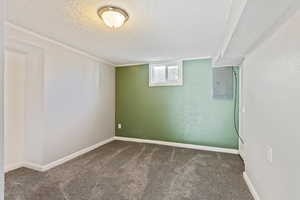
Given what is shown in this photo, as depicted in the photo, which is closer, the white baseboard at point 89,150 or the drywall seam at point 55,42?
the drywall seam at point 55,42

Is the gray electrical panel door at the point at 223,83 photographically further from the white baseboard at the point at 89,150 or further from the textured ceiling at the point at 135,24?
the white baseboard at the point at 89,150

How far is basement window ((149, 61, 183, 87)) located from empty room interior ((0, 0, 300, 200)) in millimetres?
27

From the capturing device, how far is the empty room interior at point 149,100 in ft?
4.55

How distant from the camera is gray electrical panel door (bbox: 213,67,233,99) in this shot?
3404 millimetres

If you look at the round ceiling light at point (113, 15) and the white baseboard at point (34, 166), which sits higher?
the round ceiling light at point (113, 15)

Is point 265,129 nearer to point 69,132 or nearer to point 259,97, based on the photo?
point 259,97

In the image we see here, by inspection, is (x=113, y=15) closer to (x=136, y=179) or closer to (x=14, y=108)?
(x=136, y=179)

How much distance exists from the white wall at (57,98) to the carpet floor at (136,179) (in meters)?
0.38

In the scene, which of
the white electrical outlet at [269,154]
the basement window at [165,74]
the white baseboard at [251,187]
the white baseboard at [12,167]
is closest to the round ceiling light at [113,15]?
the white electrical outlet at [269,154]

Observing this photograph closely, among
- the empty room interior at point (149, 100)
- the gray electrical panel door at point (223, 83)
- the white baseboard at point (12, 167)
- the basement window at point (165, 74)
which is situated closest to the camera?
the empty room interior at point (149, 100)

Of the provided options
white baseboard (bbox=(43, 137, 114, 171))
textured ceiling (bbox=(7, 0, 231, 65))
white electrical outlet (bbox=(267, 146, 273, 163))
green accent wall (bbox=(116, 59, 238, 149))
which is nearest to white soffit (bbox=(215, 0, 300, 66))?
textured ceiling (bbox=(7, 0, 231, 65))

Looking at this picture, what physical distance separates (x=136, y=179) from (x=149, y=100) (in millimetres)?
2225

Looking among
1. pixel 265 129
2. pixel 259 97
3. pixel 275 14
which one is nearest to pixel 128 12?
pixel 275 14

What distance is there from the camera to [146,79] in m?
4.19
